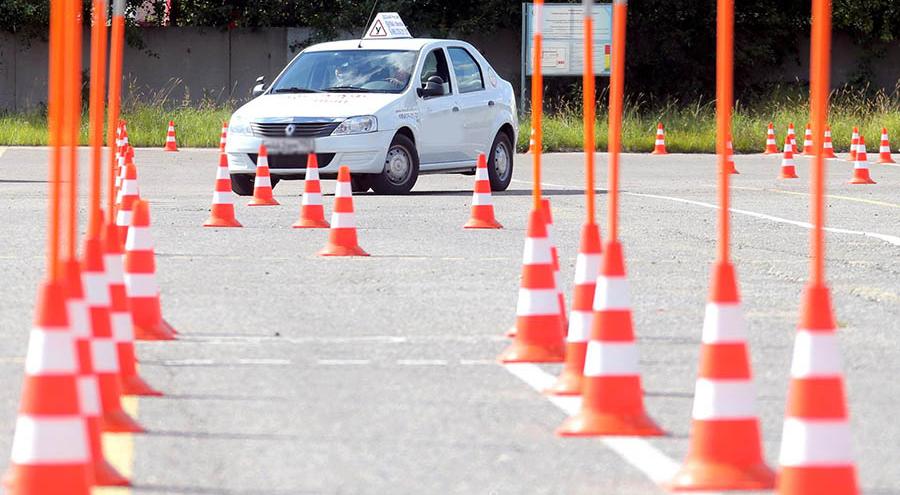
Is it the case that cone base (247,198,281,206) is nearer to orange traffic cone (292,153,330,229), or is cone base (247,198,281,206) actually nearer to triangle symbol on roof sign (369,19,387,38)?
orange traffic cone (292,153,330,229)

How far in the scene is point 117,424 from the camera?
678 cm

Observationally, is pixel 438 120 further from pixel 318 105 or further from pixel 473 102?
pixel 318 105

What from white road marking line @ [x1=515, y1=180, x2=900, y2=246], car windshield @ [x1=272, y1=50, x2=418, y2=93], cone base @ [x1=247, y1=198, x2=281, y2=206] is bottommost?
white road marking line @ [x1=515, y1=180, x2=900, y2=246]

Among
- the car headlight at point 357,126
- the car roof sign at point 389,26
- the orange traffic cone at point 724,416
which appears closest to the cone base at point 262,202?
the car headlight at point 357,126

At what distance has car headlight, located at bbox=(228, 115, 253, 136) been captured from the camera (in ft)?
66.1

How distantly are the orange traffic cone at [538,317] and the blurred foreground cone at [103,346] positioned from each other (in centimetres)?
219

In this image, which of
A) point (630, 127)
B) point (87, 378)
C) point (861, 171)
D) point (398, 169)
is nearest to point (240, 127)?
point (398, 169)

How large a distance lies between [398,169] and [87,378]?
577 inches

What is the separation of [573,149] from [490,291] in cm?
2435

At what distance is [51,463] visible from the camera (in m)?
5.16

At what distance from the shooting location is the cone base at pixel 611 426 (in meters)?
6.76

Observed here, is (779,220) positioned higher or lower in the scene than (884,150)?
lower

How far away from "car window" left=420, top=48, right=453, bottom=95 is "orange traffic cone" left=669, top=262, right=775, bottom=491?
15.6m

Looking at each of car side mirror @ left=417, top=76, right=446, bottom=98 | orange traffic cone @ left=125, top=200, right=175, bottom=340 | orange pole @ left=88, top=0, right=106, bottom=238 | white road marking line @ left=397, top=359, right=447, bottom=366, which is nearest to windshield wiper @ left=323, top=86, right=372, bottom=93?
car side mirror @ left=417, top=76, right=446, bottom=98
